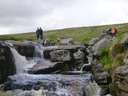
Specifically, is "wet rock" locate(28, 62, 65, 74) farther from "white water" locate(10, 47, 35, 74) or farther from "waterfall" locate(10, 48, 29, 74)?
"waterfall" locate(10, 48, 29, 74)

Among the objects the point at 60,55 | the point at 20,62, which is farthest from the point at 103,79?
the point at 20,62

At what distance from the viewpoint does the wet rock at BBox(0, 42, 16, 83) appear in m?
49.0

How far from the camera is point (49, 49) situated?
6375 centimetres

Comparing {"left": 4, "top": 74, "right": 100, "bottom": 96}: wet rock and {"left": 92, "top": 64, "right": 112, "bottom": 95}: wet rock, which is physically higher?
{"left": 92, "top": 64, "right": 112, "bottom": 95}: wet rock

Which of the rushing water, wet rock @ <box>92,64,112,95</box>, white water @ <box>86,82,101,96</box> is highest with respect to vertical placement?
wet rock @ <box>92,64,112,95</box>

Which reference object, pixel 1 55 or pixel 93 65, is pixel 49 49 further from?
pixel 93 65

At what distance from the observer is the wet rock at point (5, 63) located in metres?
49.0

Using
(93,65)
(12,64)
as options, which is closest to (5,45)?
(12,64)

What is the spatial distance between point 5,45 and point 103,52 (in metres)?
16.1

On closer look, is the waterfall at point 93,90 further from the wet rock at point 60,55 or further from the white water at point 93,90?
the wet rock at point 60,55

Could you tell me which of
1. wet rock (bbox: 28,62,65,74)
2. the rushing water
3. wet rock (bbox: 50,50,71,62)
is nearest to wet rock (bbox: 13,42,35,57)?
wet rock (bbox: 50,50,71,62)

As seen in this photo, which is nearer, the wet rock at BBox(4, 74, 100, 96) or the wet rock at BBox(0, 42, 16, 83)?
the wet rock at BBox(4, 74, 100, 96)

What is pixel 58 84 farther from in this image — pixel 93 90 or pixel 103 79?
pixel 103 79

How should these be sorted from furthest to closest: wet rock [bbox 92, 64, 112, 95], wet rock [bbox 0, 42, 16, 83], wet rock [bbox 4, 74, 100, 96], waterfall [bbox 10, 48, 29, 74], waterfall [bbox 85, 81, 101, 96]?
waterfall [bbox 10, 48, 29, 74] → wet rock [bbox 0, 42, 16, 83] → waterfall [bbox 85, 81, 101, 96] → wet rock [bbox 4, 74, 100, 96] → wet rock [bbox 92, 64, 112, 95]
